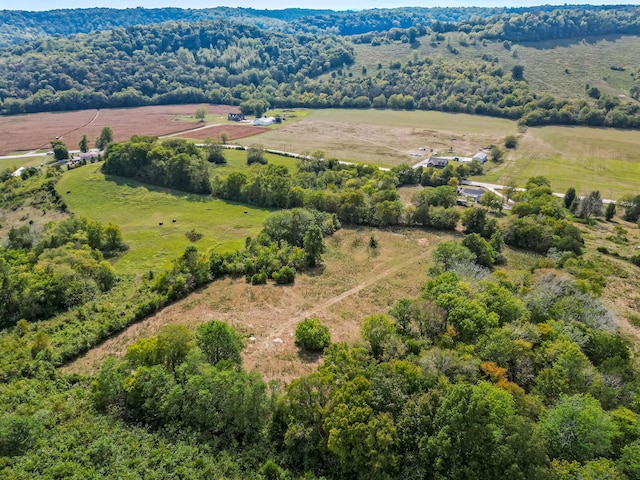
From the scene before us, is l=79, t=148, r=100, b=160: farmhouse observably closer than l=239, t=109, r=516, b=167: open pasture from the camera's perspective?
Yes

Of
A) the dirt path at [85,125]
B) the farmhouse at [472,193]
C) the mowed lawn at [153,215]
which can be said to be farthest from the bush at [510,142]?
the dirt path at [85,125]

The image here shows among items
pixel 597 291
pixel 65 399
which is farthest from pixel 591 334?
pixel 65 399

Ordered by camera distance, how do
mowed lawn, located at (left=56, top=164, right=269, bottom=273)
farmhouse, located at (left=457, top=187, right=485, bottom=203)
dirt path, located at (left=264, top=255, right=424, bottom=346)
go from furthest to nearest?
1. farmhouse, located at (left=457, top=187, right=485, bottom=203)
2. mowed lawn, located at (left=56, top=164, right=269, bottom=273)
3. dirt path, located at (left=264, top=255, right=424, bottom=346)

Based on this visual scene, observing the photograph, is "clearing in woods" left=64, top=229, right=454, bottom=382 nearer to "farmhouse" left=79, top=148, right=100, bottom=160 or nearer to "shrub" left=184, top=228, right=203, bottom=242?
"shrub" left=184, top=228, right=203, bottom=242

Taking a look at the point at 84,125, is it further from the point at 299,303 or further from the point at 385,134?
the point at 299,303

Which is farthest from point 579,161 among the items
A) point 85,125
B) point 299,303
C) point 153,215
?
point 85,125

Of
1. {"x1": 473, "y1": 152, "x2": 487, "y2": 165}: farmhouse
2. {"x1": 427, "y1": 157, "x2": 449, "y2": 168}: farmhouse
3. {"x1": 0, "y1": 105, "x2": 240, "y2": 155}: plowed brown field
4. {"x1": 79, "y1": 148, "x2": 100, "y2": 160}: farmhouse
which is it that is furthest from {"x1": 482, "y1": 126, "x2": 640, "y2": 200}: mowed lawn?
{"x1": 0, "y1": 105, "x2": 240, "y2": 155}: plowed brown field
